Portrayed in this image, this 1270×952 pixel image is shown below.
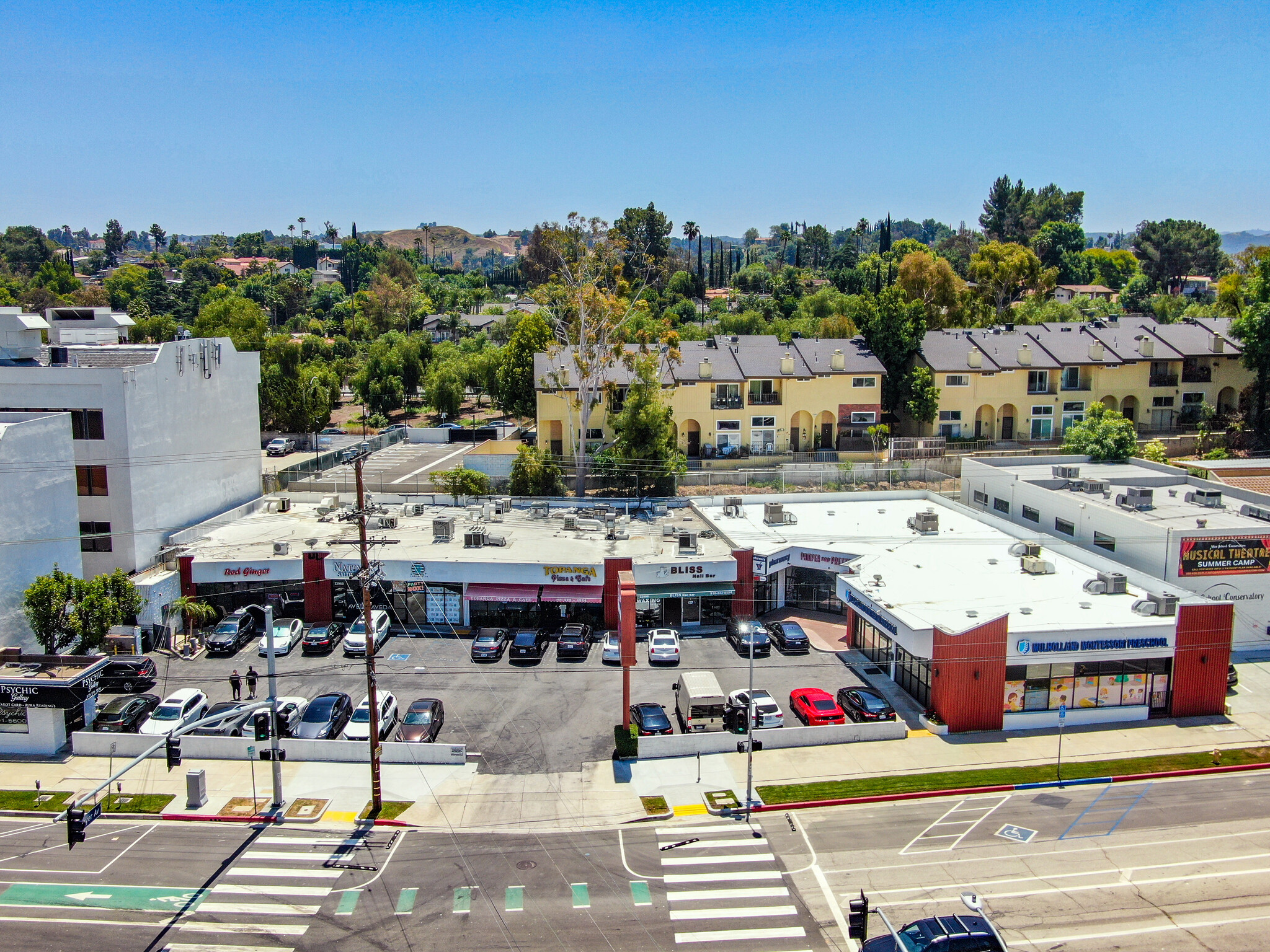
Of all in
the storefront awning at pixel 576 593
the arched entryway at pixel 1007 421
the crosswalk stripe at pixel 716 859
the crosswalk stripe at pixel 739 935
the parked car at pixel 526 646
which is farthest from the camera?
the arched entryway at pixel 1007 421

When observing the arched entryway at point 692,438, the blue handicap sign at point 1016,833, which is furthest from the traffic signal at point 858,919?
the arched entryway at point 692,438

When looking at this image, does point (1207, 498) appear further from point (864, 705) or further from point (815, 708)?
point (815, 708)

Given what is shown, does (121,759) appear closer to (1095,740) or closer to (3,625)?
(3,625)

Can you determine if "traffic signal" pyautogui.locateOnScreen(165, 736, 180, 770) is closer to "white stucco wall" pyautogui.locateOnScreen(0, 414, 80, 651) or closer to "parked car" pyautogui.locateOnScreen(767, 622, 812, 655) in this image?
"white stucco wall" pyautogui.locateOnScreen(0, 414, 80, 651)

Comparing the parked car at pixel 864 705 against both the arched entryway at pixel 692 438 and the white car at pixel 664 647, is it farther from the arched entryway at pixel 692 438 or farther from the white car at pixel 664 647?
the arched entryway at pixel 692 438

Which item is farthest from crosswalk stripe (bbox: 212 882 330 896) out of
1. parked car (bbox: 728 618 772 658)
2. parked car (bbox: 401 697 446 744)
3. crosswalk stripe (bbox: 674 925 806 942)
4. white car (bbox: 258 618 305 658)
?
parked car (bbox: 728 618 772 658)

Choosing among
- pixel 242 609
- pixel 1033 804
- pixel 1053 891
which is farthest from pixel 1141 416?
pixel 242 609
